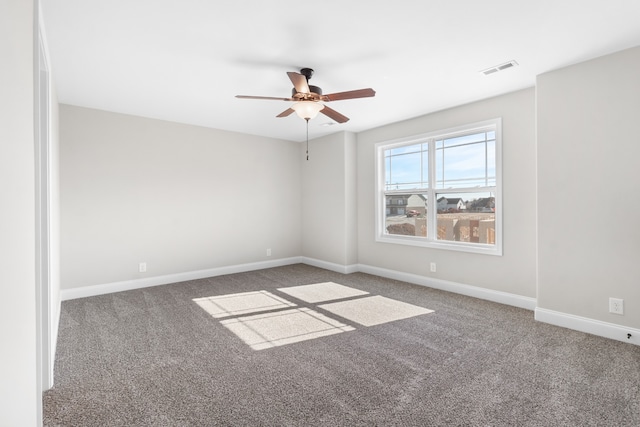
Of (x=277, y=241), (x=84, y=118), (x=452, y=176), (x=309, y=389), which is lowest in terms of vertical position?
(x=309, y=389)

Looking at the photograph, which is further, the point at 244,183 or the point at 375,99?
the point at 244,183

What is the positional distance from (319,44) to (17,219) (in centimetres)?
236

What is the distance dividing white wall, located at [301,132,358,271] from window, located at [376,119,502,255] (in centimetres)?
53

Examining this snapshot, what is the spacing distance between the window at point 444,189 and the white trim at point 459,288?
0.50 metres

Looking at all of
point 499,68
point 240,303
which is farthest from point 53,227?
point 499,68

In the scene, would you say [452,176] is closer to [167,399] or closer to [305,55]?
[305,55]

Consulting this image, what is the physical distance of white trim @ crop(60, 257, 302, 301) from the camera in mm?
4303

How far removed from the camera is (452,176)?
457 cm

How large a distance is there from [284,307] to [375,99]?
9.06 ft

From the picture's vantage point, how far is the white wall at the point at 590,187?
2.86 meters

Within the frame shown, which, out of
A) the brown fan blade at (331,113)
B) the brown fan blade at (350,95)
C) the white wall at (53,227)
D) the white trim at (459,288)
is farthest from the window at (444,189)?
the white wall at (53,227)

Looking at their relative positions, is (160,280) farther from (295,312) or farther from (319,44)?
(319,44)

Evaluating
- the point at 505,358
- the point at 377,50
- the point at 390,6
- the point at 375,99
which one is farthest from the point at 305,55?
the point at 505,358

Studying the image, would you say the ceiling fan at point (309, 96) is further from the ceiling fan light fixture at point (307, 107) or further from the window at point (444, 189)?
the window at point (444, 189)
